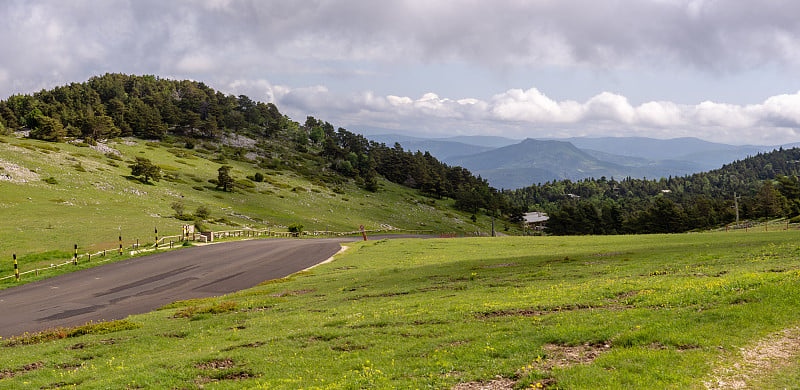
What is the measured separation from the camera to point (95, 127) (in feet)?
475

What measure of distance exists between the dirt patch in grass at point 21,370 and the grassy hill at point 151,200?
125 feet

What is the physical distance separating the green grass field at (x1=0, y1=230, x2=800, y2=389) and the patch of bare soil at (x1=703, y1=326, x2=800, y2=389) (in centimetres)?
18

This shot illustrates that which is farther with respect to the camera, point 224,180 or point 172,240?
point 224,180

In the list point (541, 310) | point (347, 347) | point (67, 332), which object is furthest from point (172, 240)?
point (541, 310)

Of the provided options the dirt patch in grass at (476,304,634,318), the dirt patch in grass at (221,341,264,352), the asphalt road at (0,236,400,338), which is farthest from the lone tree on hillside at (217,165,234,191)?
the dirt patch in grass at (476,304,634,318)

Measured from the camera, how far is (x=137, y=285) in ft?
110

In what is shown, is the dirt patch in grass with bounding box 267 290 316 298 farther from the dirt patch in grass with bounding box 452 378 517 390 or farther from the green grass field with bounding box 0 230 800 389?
the dirt patch in grass with bounding box 452 378 517 390

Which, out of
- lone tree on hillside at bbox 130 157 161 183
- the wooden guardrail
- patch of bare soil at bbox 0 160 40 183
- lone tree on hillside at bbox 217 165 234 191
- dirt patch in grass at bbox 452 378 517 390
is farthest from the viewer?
lone tree on hillside at bbox 217 165 234 191

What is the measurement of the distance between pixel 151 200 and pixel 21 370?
8484 centimetres

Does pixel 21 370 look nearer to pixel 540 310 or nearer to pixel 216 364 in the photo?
pixel 216 364

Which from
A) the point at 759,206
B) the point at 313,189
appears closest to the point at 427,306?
the point at 313,189

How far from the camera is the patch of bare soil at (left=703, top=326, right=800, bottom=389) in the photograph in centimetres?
884

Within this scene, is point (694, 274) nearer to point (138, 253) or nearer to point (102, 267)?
point (102, 267)

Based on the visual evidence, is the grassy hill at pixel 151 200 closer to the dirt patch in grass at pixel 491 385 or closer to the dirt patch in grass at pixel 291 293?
the dirt patch in grass at pixel 291 293
